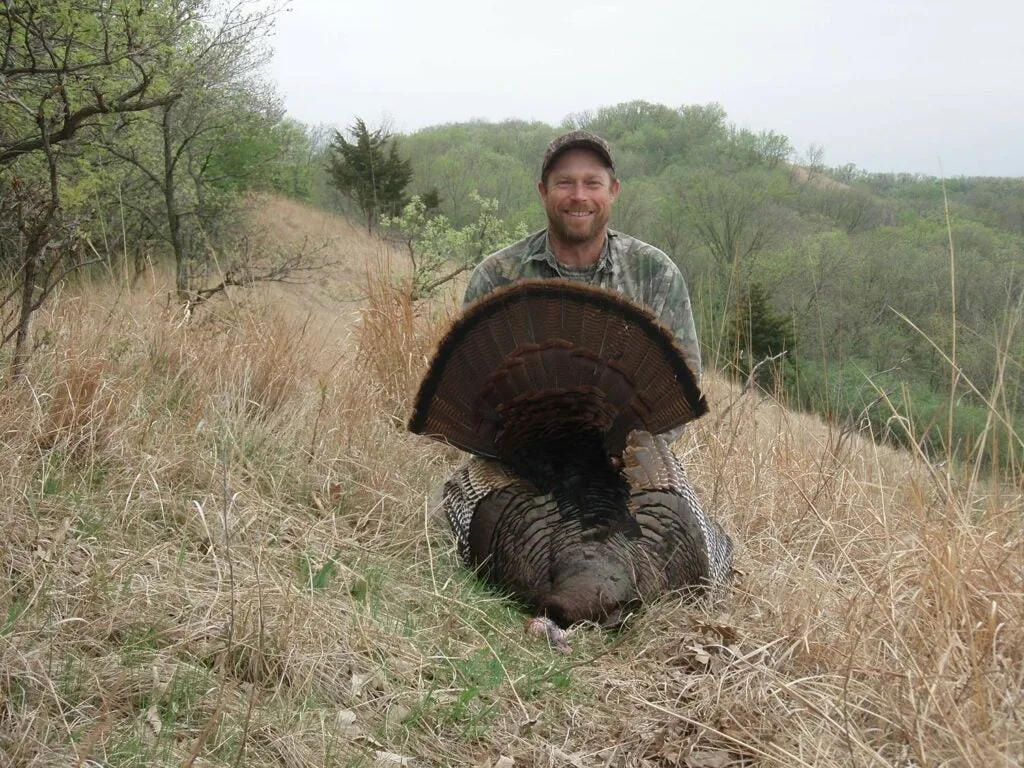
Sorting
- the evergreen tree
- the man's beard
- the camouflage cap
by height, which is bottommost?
the man's beard

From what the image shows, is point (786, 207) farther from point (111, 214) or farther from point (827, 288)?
point (111, 214)

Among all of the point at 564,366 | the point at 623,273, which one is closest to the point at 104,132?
the point at 623,273

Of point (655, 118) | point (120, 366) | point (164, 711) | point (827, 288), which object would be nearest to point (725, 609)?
point (164, 711)

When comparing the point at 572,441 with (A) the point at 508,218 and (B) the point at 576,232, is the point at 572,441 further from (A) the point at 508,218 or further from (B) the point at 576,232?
(A) the point at 508,218

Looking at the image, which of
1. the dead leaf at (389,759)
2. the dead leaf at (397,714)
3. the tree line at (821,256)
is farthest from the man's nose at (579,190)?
the dead leaf at (389,759)

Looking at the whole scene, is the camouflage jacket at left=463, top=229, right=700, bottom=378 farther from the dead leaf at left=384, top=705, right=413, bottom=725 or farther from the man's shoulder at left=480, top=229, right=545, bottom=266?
the dead leaf at left=384, top=705, right=413, bottom=725

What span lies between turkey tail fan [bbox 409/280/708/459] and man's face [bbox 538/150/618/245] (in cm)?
117

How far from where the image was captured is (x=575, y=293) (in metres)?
2.77

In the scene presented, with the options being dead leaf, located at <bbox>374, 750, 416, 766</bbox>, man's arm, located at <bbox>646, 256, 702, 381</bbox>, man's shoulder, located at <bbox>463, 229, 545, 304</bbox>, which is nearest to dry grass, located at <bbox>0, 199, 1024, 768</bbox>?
dead leaf, located at <bbox>374, 750, 416, 766</bbox>

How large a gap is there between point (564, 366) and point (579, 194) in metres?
1.29

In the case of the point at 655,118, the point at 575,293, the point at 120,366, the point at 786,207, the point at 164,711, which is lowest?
the point at 164,711

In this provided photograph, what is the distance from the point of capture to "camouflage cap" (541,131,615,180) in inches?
151

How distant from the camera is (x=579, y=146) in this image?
3.86 meters

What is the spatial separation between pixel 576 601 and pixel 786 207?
26.4 meters
